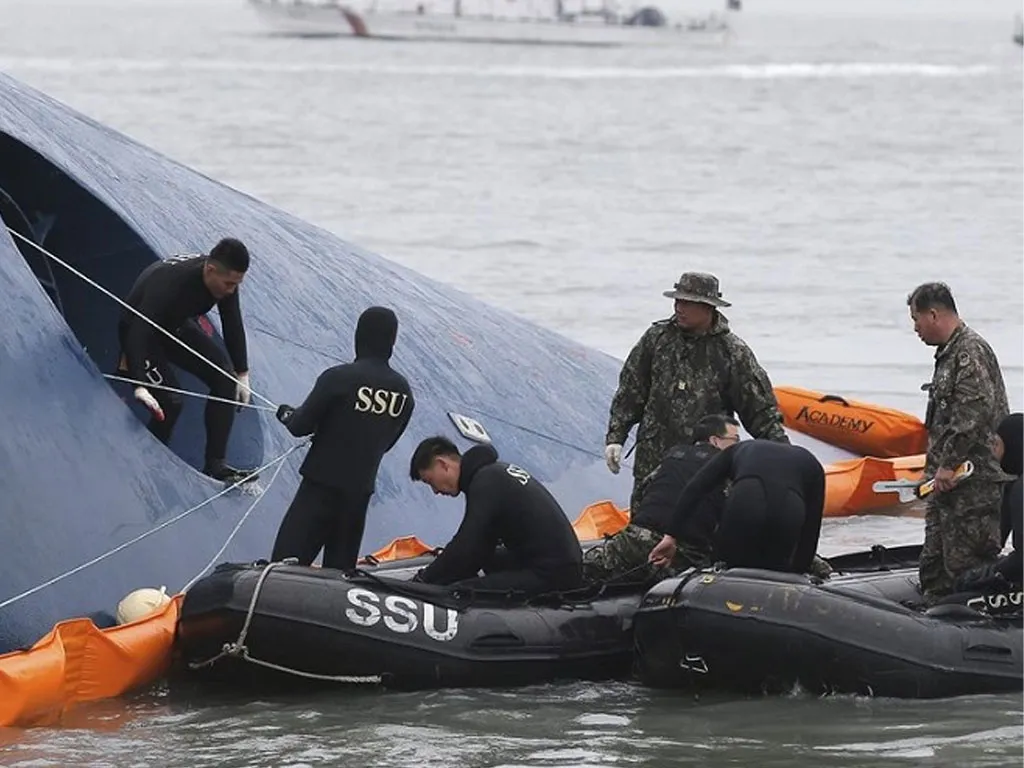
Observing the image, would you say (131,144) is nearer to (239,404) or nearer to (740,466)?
(239,404)

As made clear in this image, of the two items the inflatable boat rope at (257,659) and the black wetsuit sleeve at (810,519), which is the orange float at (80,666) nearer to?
the inflatable boat rope at (257,659)

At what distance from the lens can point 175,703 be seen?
10.9m

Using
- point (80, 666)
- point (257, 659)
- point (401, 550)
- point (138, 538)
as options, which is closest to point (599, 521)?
point (401, 550)

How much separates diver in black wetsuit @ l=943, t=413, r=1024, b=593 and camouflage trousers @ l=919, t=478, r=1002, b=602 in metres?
0.05

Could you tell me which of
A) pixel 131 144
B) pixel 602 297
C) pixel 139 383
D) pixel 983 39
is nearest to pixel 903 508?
pixel 131 144

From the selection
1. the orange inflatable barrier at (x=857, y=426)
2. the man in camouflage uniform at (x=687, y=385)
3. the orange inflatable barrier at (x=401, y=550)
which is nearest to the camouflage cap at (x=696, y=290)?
the man in camouflage uniform at (x=687, y=385)

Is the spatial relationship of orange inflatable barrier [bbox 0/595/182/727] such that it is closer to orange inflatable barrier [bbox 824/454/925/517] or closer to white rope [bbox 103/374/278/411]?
white rope [bbox 103/374/278/411]

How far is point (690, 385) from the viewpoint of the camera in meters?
12.4

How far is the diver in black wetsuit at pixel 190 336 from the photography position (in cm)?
1170

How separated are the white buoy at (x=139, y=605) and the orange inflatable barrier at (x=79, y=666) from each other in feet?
0.32

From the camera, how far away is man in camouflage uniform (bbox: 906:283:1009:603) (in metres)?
11.2

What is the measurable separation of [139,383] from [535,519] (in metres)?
2.17

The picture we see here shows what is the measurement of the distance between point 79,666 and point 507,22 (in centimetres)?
11683

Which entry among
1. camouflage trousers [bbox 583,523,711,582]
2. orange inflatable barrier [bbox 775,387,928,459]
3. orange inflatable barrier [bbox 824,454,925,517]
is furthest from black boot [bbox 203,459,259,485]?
orange inflatable barrier [bbox 775,387,928,459]
